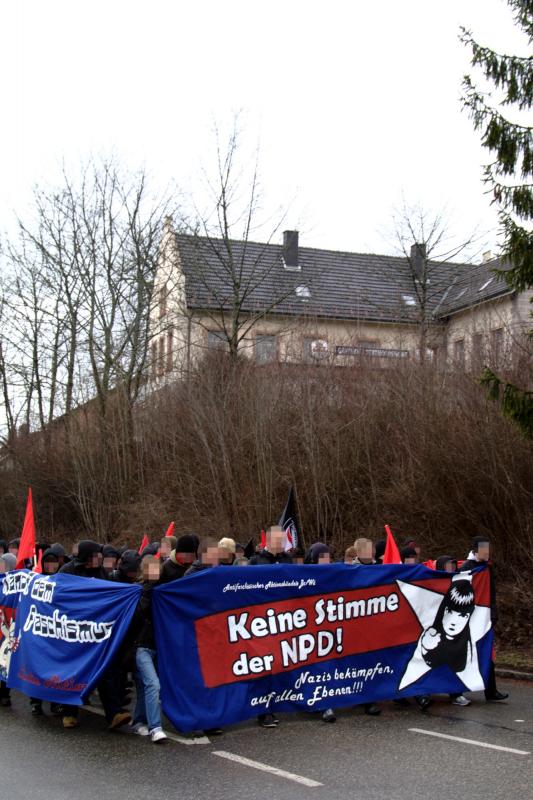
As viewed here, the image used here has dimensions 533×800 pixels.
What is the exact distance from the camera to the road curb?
1285 cm

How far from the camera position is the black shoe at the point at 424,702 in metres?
10.0

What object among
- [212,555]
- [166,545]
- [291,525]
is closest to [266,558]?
→ [212,555]

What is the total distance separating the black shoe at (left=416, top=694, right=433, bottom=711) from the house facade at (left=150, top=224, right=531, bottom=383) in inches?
281

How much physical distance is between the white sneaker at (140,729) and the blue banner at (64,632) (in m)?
0.59

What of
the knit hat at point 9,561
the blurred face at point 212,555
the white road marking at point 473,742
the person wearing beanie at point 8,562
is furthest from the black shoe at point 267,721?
the knit hat at point 9,561

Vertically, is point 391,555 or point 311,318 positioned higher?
point 311,318

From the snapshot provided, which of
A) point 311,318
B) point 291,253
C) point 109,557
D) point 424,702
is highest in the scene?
point 291,253

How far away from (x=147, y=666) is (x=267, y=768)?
5.23ft

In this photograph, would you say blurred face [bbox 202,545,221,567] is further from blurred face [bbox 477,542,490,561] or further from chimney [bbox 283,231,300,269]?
chimney [bbox 283,231,300,269]

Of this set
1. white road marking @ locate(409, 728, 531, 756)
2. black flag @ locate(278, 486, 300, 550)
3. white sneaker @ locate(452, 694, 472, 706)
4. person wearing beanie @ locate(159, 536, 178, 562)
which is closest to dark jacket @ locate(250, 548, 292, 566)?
white road marking @ locate(409, 728, 531, 756)

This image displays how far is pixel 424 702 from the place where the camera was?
32.9 ft

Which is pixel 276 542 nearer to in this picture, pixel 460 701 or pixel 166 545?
pixel 460 701

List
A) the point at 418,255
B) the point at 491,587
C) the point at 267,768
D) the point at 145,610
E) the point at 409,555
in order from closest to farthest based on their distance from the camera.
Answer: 1. the point at 267,768
2. the point at 145,610
3. the point at 491,587
4. the point at 409,555
5. the point at 418,255

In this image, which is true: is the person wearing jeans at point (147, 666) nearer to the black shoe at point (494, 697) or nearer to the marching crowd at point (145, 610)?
the marching crowd at point (145, 610)
